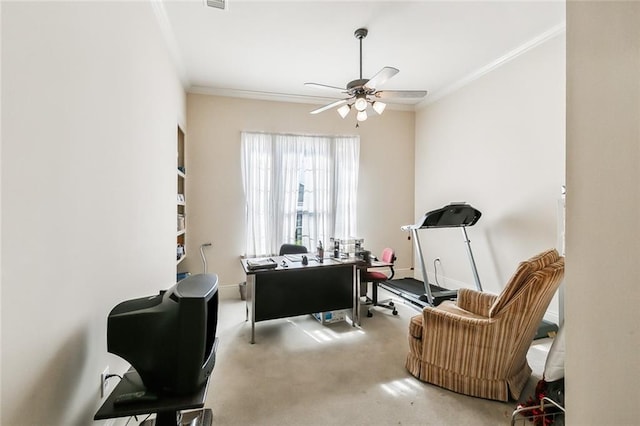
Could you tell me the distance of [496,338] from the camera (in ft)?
6.65

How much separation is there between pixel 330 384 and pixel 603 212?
2144 mm

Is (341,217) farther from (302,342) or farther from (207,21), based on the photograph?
(207,21)

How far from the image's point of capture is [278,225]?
15.4 feet

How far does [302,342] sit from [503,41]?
3.99m

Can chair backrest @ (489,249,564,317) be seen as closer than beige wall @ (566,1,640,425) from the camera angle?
No

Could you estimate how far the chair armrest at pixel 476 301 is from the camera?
2.43 meters

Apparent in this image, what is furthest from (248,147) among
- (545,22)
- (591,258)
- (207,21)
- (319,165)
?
(591,258)

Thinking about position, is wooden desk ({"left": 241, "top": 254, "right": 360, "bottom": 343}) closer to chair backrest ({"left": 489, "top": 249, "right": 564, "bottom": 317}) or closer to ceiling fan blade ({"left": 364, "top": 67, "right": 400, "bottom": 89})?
chair backrest ({"left": 489, "top": 249, "right": 564, "bottom": 317})

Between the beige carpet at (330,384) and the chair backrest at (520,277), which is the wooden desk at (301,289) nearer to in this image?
the beige carpet at (330,384)

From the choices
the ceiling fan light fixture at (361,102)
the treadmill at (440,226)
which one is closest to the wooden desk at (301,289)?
the treadmill at (440,226)

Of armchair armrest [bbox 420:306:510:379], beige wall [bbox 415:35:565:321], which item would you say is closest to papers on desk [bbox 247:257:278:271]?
armchair armrest [bbox 420:306:510:379]

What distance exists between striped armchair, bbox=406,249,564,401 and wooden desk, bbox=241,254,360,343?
1.17 m

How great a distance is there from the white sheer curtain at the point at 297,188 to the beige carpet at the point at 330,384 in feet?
5.90

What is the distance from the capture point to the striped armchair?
197 cm
